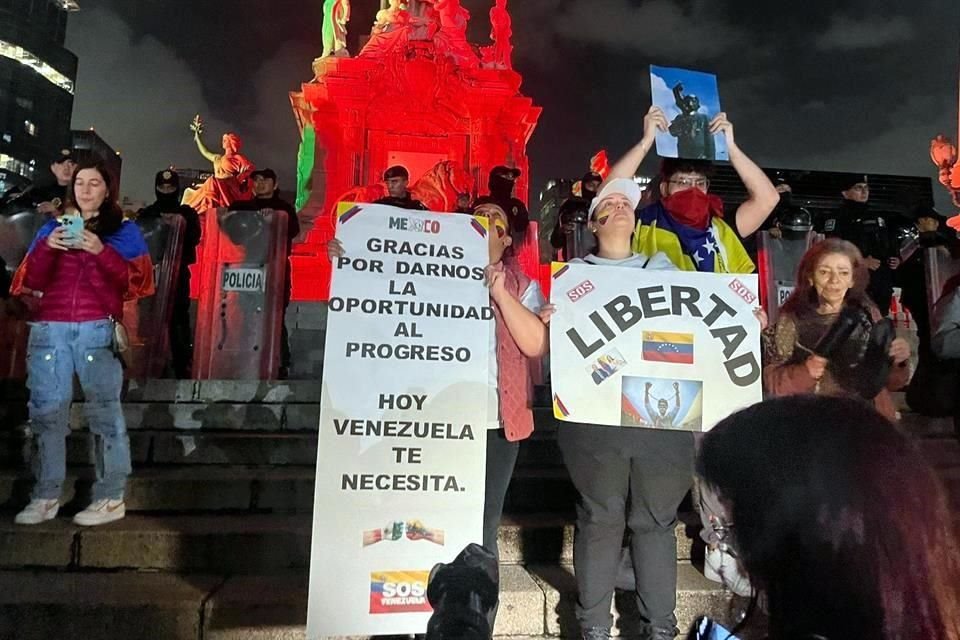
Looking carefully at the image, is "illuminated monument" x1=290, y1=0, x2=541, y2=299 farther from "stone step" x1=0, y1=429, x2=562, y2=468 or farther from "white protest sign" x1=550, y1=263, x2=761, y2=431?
"white protest sign" x1=550, y1=263, x2=761, y2=431

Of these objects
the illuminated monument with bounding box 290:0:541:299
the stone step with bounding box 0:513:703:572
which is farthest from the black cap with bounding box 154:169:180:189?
the illuminated monument with bounding box 290:0:541:299

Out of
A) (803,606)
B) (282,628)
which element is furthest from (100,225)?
(803,606)

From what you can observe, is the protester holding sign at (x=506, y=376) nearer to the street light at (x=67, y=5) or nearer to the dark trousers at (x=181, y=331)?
the dark trousers at (x=181, y=331)

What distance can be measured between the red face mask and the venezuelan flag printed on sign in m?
0.73

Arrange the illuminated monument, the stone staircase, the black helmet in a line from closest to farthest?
the stone staircase → the black helmet → the illuminated monument

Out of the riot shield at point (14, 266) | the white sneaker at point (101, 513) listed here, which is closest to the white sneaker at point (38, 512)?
the white sneaker at point (101, 513)

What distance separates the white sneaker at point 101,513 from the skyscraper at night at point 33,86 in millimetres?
64894

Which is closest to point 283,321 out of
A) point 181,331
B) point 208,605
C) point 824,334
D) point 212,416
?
point 181,331

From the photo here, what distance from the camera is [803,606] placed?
100cm

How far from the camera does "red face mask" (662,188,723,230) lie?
3529mm

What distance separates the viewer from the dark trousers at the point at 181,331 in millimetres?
6703

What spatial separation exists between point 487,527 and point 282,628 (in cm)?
110

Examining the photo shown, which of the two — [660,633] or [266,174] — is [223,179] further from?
[660,633]

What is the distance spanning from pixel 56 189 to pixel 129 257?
9.34 feet
